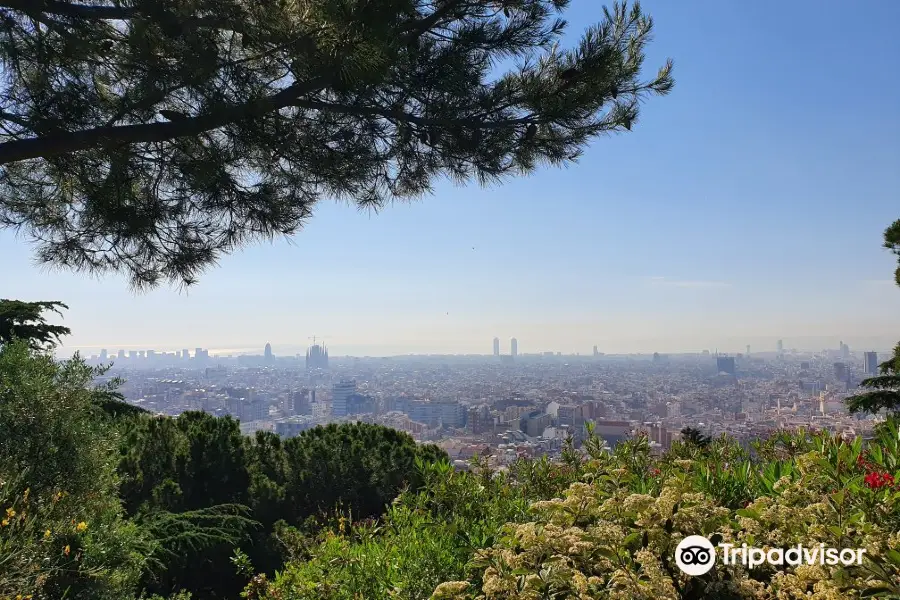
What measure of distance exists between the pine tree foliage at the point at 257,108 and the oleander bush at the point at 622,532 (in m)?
2.58

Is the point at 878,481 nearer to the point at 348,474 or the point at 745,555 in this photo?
the point at 745,555

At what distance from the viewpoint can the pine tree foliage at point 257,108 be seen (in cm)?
367

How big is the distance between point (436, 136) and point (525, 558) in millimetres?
3446

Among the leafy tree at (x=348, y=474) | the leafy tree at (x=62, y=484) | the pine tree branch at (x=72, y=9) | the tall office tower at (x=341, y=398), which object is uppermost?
the pine tree branch at (x=72, y=9)

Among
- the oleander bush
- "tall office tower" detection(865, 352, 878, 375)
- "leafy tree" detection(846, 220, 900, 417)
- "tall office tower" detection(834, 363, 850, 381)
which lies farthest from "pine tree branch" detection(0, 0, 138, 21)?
"tall office tower" detection(834, 363, 850, 381)

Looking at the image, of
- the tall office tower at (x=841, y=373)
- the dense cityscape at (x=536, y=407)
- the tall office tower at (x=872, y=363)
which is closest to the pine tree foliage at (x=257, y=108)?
the dense cityscape at (x=536, y=407)

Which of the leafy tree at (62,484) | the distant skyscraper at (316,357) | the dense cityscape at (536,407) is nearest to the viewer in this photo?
the leafy tree at (62,484)

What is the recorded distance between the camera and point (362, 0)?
335 centimetres

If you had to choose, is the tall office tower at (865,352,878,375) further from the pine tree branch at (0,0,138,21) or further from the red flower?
the pine tree branch at (0,0,138,21)

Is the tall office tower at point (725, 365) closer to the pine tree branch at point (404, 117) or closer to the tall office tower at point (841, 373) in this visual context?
the tall office tower at point (841, 373)

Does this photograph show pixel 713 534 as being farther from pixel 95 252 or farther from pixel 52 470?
pixel 95 252

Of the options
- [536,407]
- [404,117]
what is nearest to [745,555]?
[404,117]

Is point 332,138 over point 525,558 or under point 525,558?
→ over

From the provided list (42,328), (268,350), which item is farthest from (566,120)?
(268,350)
